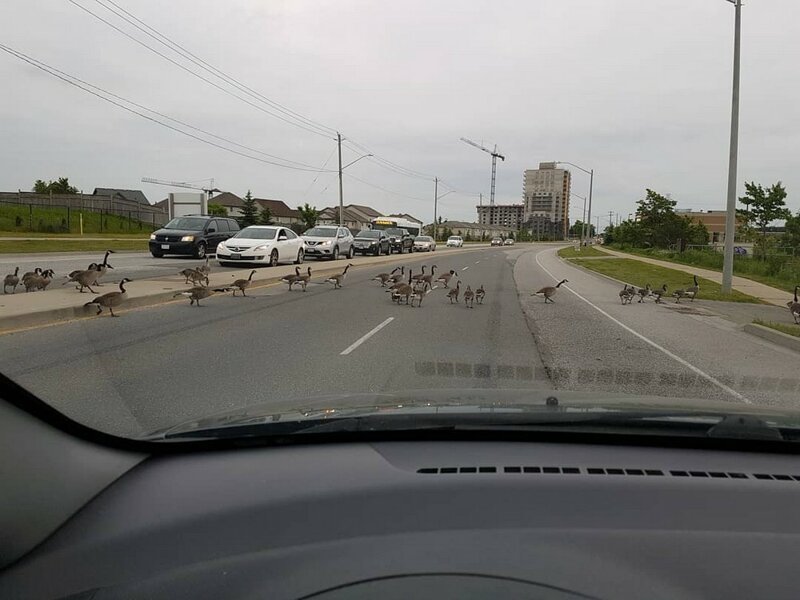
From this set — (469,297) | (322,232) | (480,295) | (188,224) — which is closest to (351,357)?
(469,297)

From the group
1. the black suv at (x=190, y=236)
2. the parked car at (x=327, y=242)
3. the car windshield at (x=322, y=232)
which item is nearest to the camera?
the black suv at (x=190, y=236)

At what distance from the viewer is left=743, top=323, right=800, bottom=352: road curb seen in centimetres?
1178

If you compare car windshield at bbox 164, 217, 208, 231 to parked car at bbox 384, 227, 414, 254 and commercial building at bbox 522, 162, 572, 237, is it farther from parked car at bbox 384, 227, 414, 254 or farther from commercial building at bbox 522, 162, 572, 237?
commercial building at bbox 522, 162, 572, 237

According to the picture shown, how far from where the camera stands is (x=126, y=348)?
9523 millimetres

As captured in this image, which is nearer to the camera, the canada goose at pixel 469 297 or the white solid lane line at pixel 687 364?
the white solid lane line at pixel 687 364

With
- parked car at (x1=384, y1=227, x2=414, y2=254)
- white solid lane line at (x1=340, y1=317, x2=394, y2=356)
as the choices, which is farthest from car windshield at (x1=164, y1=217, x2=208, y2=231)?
parked car at (x1=384, y1=227, x2=414, y2=254)

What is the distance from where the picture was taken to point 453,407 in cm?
336

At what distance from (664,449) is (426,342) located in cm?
780

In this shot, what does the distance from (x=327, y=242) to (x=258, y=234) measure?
7.83 m

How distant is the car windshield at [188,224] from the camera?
1135 inches

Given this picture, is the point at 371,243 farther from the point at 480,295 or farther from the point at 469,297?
the point at 469,297

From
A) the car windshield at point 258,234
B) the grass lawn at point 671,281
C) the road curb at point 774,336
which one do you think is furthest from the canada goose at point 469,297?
the car windshield at point 258,234

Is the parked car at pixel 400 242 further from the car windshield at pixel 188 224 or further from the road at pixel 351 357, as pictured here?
the road at pixel 351 357

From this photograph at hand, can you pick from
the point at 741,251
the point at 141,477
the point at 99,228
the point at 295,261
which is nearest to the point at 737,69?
the point at 295,261
